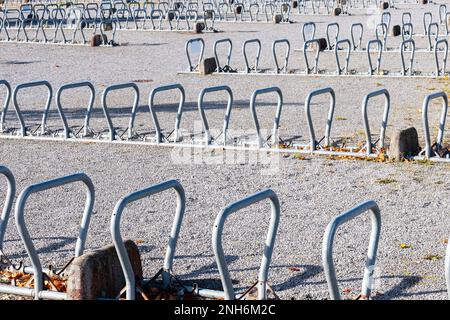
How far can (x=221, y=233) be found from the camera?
218 inches

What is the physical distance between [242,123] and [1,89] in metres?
6.06

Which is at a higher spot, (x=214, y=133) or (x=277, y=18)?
(x=277, y=18)

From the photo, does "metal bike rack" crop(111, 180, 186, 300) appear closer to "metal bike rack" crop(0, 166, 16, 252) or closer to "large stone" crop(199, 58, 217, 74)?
"metal bike rack" crop(0, 166, 16, 252)

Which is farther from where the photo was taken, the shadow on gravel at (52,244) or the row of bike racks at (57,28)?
the row of bike racks at (57,28)

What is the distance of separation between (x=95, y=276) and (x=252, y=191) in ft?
12.9

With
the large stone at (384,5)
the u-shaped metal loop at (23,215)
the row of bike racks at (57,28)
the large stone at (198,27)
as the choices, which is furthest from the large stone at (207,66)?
the large stone at (384,5)

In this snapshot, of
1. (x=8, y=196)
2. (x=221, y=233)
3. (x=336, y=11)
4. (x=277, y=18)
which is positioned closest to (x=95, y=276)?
(x=221, y=233)

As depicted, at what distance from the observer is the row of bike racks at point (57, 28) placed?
93.0 ft

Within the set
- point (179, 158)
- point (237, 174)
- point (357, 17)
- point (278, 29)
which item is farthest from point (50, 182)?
point (357, 17)

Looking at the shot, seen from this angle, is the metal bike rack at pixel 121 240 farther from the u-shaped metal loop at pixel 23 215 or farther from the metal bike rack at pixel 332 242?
the metal bike rack at pixel 332 242

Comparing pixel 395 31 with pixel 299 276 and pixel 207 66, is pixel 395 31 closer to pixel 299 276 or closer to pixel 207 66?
pixel 207 66

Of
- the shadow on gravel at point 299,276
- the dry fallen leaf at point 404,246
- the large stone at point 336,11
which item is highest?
the large stone at point 336,11

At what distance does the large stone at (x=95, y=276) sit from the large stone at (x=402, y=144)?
534cm

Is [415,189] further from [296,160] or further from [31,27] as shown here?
[31,27]
